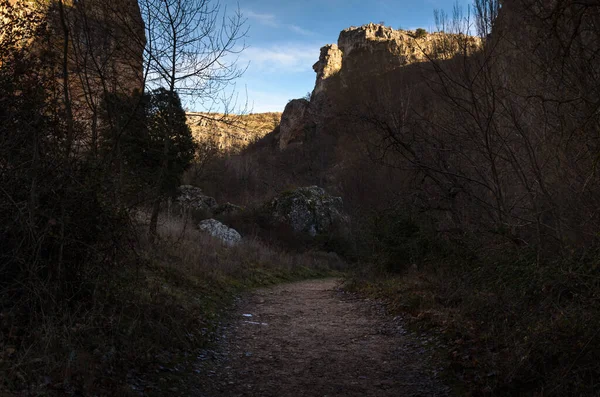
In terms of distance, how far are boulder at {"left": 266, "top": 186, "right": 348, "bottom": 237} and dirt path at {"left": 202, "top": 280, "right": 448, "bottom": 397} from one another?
16.9 meters

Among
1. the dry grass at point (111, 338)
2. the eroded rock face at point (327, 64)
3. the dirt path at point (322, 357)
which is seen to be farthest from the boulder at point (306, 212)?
the eroded rock face at point (327, 64)

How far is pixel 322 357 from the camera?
Answer: 223 inches

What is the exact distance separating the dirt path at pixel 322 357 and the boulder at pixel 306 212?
664 inches

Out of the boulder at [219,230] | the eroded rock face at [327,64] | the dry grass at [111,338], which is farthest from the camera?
the eroded rock face at [327,64]

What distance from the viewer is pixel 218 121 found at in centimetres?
1048

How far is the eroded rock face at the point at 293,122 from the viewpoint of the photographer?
59644mm

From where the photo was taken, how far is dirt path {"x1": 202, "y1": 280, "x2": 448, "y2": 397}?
451cm

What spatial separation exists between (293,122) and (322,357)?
2239 inches

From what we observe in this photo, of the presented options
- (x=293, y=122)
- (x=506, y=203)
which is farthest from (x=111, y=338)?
(x=293, y=122)

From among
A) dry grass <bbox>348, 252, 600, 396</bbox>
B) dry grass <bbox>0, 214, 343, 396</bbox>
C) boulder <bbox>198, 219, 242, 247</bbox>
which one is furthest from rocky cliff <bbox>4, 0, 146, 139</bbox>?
boulder <bbox>198, 219, 242, 247</bbox>

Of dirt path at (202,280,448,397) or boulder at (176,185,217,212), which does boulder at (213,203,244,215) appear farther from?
dirt path at (202,280,448,397)

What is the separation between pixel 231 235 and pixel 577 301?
17233 mm

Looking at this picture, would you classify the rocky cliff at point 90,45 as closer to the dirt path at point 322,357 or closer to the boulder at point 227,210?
the dirt path at point 322,357

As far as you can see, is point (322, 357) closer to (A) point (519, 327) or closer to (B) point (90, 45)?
(A) point (519, 327)
